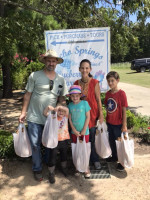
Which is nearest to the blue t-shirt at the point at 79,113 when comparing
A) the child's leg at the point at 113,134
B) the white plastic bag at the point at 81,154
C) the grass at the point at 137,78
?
the white plastic bag at the point at 81,154

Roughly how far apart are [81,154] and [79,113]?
0.57 metres

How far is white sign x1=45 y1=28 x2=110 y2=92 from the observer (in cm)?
389

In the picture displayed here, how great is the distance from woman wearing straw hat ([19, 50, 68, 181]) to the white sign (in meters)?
1.12

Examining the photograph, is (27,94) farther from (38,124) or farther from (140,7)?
(140,7)

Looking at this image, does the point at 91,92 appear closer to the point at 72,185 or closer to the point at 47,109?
the point at 47,109

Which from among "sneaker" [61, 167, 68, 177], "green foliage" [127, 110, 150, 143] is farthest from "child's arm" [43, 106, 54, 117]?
"green foliage" [127, 110, 150, 143]

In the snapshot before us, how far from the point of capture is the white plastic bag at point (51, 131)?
106 inches

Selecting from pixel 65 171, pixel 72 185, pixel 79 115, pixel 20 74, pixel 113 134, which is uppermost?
pixel 20 74

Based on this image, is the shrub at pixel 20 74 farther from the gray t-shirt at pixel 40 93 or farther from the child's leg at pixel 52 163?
the child's leg at pixel 52 163

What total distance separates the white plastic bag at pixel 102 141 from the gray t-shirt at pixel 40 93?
801 millimetres

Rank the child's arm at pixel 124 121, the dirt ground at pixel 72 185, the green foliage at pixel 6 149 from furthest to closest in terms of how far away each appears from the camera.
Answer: the green foliage at pixel 6 149 → the child's arm at pixel 124 121 → the dirt ground at pixel 72 185

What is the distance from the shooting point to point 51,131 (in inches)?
106

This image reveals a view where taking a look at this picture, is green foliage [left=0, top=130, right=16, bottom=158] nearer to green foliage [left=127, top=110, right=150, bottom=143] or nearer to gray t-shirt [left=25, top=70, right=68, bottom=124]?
gray t-shirt [left=25, top=70, right=68, bottom=124]

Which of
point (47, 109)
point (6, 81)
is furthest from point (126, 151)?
point (6, 81)
